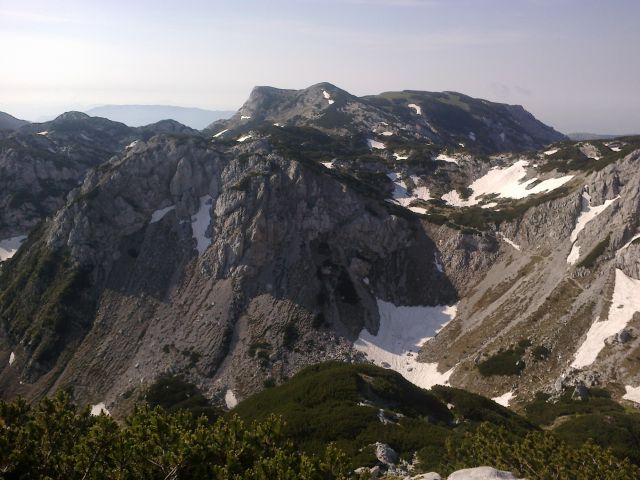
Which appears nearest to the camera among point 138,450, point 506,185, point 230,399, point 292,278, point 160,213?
point 138,450

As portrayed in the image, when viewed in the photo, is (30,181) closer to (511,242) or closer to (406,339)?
(406,339)

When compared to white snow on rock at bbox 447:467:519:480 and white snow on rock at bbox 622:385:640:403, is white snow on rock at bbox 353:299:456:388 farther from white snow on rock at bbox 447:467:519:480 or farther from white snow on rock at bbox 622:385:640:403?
white snow on rock at bbox 447:467:519:480

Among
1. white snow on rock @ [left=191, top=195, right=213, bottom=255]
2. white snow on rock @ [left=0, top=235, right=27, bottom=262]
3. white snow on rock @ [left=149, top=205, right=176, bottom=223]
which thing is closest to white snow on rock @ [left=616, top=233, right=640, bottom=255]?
white snow on rock @ [left=191, top=195, right=213, bottom=255]

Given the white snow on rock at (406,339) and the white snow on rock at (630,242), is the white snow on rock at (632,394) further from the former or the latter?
the white snow on rock at (630,242)

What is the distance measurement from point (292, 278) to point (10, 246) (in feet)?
335

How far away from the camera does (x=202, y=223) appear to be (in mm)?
110375

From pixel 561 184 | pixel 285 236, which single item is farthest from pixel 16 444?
pixel 561 184

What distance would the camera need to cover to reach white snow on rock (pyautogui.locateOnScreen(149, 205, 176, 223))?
Answer: 112 m

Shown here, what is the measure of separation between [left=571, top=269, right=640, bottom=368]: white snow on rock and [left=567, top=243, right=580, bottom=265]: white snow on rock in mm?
10466

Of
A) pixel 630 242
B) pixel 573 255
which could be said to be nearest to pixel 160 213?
pixel 573 255

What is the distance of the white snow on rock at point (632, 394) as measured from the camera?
2618 inches

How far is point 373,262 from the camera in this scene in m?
107

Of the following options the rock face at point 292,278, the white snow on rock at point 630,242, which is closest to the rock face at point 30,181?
the rock face at point 292,278

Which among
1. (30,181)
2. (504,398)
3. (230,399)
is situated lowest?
(230,399)
